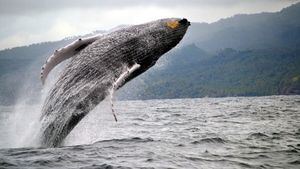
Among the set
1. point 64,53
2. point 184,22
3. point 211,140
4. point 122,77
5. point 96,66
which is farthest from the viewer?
point 211,140

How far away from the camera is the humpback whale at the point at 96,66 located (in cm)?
703

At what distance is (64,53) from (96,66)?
674 millimetres

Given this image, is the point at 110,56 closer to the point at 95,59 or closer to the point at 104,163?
the point at 95,59

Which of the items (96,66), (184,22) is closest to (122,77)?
(96,66)

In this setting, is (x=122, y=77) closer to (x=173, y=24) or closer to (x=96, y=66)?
(x=96, y=66)

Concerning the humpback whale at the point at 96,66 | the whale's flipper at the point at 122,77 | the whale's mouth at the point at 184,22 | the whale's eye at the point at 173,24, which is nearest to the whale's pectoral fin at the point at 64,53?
the humpback whale at the point at 96,66

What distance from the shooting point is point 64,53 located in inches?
291

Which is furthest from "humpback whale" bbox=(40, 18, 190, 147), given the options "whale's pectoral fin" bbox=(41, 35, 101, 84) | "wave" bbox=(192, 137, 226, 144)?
"wave" bbox=(192, 137, 226, 144)

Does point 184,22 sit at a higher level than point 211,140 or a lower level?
higher

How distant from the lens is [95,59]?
7203 mm

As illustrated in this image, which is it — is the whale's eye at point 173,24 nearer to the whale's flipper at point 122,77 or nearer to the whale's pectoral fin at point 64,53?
the whale's flipper at point 122,77

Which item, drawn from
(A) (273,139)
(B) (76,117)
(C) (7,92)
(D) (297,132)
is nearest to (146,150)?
(B) (76,117)

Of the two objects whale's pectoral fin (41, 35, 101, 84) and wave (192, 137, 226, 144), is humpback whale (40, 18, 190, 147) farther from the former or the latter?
wave (192, 137, 226, 144)

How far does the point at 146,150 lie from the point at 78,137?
5.34ft
